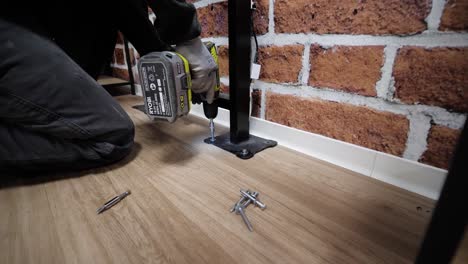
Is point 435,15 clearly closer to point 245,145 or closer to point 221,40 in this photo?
point 245,145

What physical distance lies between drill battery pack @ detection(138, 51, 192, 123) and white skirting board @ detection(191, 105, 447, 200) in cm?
35

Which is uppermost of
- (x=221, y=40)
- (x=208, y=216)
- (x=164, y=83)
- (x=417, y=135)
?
(x=221, y=40)

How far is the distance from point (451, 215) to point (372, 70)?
19.4 inches

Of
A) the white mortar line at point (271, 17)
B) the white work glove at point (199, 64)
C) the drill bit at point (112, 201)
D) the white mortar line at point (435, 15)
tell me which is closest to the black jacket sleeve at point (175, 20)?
the white work glove at point (199, 64)

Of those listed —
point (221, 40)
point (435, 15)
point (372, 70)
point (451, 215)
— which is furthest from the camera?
point (221, 40)

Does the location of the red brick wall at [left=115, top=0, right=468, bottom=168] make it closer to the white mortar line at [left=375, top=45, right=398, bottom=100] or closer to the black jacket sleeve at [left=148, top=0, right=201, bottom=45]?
the white mortar line at [left=375, top=45, right=398, bottom=100]

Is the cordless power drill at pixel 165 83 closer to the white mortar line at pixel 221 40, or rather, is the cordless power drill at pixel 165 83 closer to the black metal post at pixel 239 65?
the black metal post at pixel 239 65

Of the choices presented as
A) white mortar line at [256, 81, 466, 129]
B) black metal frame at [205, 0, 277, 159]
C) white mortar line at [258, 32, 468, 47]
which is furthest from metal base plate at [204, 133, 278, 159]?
white mortar line at [258, 32, 468, 47]

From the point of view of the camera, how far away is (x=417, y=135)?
52 centimetres

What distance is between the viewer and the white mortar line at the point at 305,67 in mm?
660

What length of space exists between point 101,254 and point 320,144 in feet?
1.94

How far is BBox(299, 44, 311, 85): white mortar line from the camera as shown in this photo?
2.17ft

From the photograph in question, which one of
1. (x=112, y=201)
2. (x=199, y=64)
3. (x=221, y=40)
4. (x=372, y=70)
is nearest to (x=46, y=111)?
(x=112, y=201)

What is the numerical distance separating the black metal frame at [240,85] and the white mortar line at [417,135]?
0.37 m
